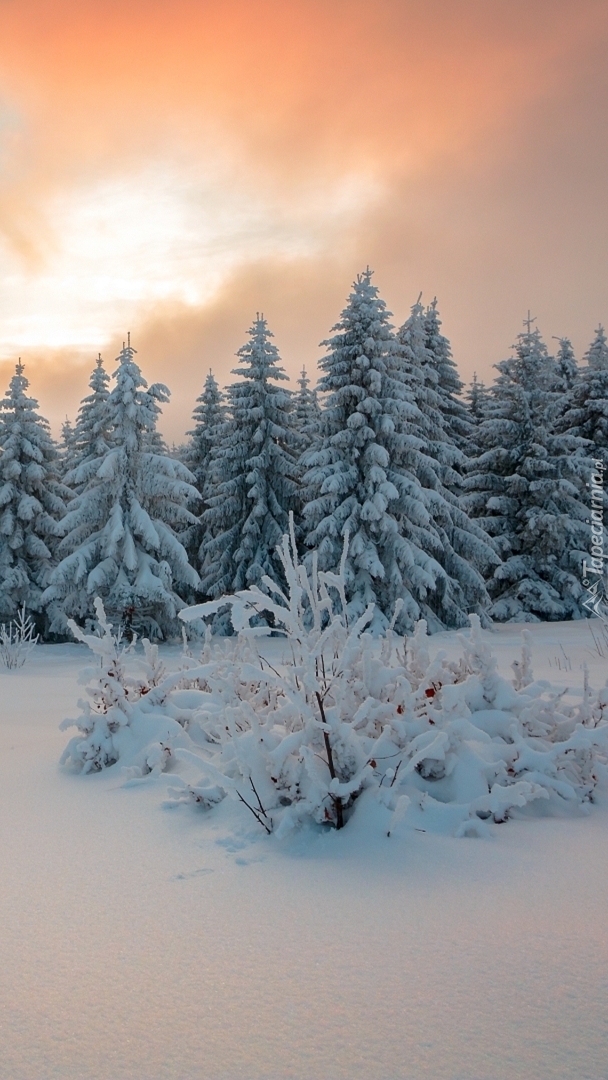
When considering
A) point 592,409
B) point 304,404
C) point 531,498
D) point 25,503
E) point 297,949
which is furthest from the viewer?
point 304,404

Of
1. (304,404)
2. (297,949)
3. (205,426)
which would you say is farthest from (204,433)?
(297,949)

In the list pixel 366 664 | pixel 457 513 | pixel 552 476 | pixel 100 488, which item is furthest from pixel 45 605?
pixel 366 664

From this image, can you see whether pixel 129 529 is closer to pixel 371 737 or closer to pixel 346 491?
pixel 346 491

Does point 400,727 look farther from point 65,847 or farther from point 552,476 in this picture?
point 552,476

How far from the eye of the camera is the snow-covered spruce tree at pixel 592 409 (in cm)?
2720

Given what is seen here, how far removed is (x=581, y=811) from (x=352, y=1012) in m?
2.37

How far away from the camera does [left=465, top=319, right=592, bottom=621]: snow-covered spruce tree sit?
80.5ft

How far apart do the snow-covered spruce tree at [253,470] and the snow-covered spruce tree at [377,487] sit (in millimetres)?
2622

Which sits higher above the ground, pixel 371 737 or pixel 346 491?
pixel 346 491

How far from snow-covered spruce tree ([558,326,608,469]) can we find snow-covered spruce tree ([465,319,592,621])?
1356mm

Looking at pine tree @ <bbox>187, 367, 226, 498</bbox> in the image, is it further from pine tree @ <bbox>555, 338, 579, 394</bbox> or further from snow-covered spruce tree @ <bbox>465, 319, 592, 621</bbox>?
pine tree @ <bbox>555, 338, 579, 394</bbox>

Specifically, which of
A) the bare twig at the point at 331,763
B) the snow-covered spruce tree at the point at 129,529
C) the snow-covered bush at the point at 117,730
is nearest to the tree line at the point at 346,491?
the snow-covered spruce tree at the point at 129,529

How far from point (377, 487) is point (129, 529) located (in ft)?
24.0

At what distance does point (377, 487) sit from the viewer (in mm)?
20578
